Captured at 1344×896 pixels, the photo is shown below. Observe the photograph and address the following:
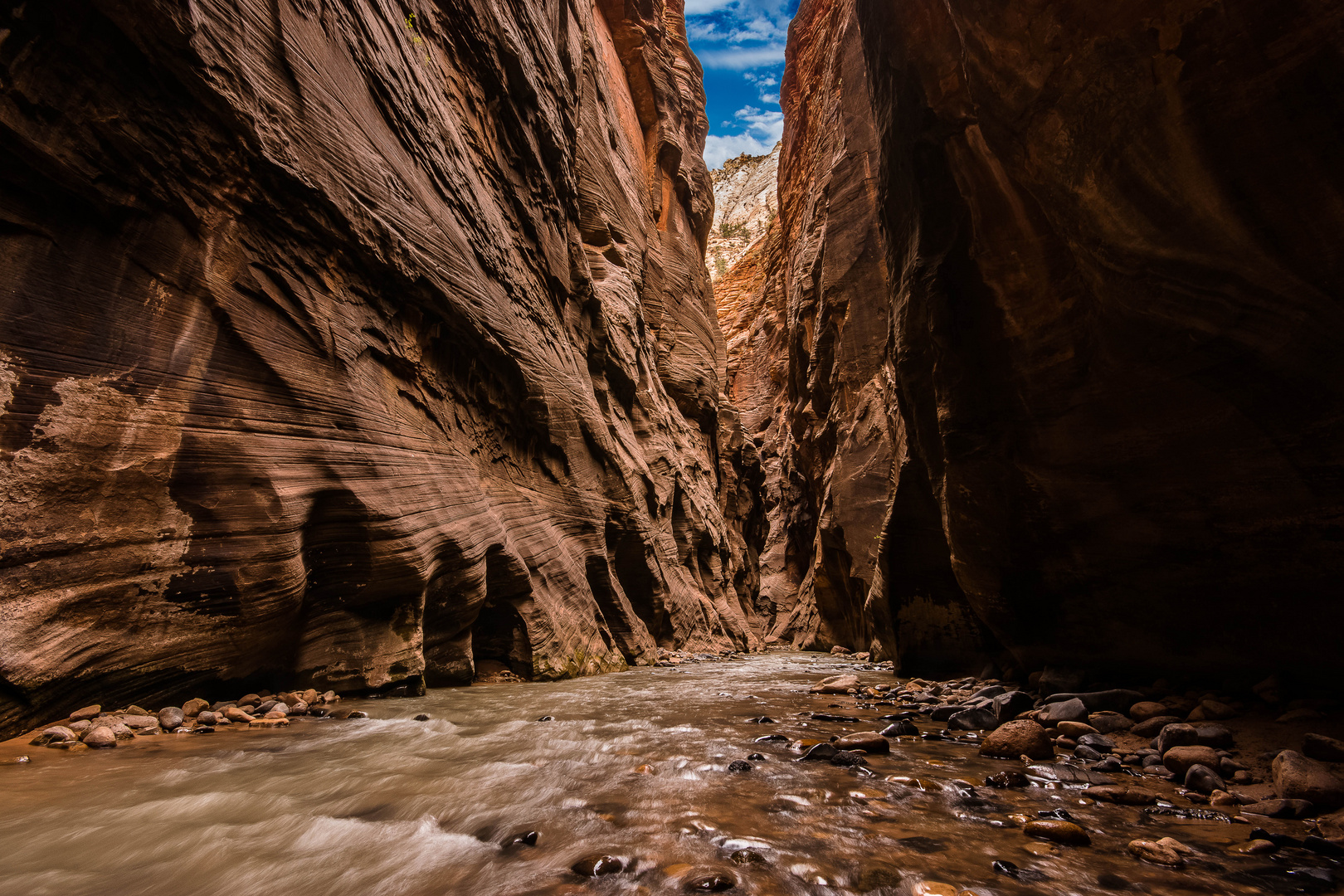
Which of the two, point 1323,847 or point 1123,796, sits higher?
point 1323,847

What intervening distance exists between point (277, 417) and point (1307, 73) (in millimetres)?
7261

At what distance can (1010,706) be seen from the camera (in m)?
4.30

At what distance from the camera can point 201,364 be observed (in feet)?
14.1

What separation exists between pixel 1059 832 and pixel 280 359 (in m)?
6.21

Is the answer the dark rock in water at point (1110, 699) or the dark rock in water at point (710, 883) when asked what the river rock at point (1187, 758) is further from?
the dark rock in water at point (710, 883)

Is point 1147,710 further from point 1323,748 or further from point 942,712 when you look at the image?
point 942,712

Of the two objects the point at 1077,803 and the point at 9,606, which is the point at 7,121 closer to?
the point at 9,606

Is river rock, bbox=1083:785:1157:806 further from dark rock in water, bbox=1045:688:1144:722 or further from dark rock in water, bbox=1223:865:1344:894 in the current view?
dark rock in water, bbox=1045:688:1144:722

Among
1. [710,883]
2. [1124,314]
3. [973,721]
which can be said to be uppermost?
[1124,314]

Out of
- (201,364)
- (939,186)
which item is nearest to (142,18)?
(201,364)

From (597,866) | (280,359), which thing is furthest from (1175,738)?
(280,359)

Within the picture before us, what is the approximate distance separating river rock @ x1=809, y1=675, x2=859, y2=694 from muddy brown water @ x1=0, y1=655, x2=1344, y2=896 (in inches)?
115

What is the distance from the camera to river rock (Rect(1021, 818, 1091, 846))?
212 cm

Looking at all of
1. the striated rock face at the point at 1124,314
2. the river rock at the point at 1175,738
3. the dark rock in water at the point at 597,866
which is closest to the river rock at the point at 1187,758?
the river rock at the point at 1175,738
